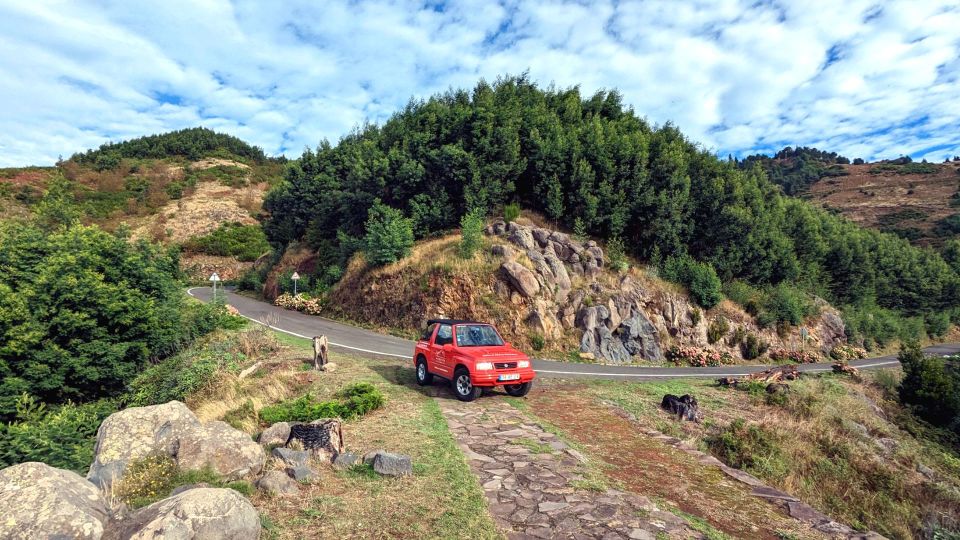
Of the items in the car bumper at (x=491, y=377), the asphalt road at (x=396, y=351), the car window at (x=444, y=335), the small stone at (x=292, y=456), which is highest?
the car window at (x=444, y=335)

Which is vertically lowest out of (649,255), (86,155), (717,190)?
(649,255)

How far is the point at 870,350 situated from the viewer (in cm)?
3225

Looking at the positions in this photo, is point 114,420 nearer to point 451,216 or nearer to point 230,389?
point 230,389

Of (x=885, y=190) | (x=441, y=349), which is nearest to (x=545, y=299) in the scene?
(x=441, y=349)

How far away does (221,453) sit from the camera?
6203 mm

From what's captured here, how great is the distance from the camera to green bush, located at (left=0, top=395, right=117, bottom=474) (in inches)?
363

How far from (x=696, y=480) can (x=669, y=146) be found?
90.1ft

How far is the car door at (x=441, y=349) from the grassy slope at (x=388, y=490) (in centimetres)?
84

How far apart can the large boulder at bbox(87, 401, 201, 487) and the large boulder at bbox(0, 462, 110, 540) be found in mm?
1675

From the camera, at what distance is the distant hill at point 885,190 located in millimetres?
77875

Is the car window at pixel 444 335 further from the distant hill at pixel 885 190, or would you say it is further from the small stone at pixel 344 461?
the distant hill at pixel 885 190

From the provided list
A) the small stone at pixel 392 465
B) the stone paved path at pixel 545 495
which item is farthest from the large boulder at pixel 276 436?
the stone paved path at pixel 545 495

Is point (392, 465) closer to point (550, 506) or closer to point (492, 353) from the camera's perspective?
point (550, 506)

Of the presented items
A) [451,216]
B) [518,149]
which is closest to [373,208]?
[451,216]
